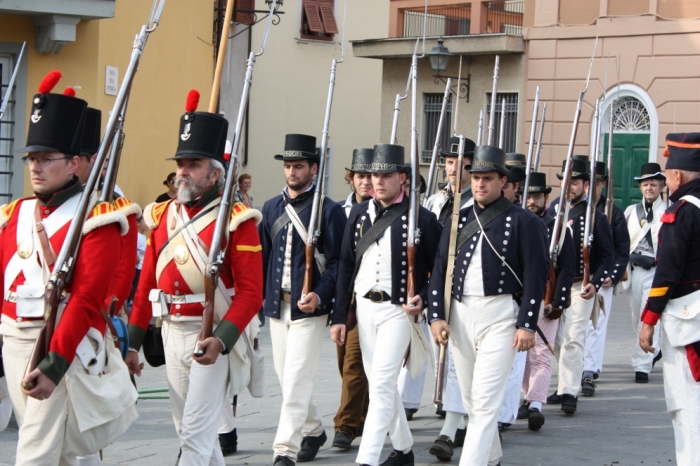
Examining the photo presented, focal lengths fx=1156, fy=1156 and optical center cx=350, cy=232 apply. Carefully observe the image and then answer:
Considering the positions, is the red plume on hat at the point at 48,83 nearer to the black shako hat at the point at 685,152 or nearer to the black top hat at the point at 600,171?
the black shako hat at the point at 685,152

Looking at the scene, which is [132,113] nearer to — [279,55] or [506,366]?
[506,366]

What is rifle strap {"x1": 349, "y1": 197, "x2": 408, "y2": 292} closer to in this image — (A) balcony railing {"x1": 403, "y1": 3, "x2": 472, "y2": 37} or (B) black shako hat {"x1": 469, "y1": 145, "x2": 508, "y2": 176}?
(B) black shako hat {"x1": 469, "y1": 145, "x2": 508, "y2": 176}

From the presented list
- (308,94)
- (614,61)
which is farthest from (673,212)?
(308,94)

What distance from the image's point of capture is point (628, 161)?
22484mm

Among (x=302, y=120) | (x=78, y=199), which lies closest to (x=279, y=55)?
(x=302, y=120)

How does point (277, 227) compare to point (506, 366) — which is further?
point (277, 227)

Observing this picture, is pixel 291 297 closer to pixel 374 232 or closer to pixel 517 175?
pixel 374 232

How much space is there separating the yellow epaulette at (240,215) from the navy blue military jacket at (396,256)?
149 cm

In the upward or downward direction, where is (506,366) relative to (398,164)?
downward

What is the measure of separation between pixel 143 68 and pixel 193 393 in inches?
393

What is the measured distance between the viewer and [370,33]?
30.4 metres

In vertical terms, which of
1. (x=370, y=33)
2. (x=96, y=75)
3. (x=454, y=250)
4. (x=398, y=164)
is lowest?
(x=454, y=250)

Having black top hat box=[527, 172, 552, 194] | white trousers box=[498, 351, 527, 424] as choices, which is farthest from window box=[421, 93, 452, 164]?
white trousers box=[498, 351, 527, 424]

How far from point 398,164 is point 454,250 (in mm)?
775
